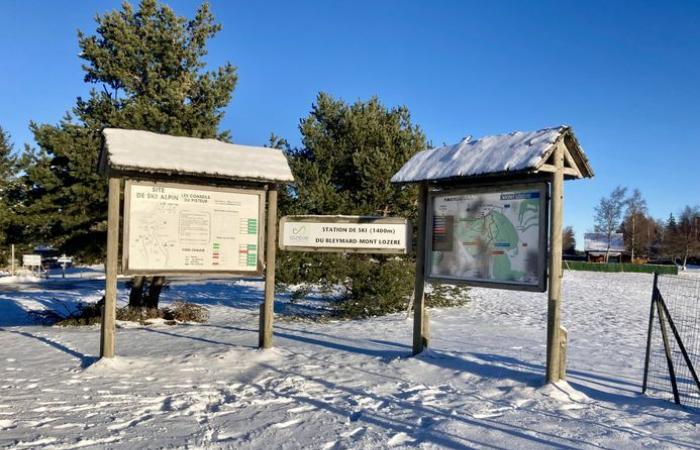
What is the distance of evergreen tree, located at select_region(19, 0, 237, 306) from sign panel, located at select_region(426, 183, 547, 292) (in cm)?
831

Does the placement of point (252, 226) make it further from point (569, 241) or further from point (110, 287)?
point (569, 241)

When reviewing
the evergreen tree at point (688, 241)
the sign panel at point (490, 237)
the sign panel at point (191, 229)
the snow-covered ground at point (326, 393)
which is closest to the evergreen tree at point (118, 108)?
the snow-covered ground at point (326, 393)

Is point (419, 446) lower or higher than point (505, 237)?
lower

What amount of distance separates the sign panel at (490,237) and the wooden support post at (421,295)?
115 millimetres

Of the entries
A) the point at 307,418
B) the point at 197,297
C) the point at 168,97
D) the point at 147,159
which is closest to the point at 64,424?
the point at 307,418

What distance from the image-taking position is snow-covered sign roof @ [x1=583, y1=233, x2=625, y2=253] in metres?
74.4

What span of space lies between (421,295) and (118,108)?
1032 cm

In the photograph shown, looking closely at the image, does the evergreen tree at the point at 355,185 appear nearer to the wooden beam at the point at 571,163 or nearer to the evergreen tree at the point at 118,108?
the evergreen tree at the point at 118,108

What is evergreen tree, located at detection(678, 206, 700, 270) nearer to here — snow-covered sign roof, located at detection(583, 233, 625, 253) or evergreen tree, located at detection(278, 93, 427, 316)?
snow-covered sign roof, located at detection(583, 233, 625, 253)

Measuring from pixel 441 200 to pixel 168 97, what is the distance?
891 cm

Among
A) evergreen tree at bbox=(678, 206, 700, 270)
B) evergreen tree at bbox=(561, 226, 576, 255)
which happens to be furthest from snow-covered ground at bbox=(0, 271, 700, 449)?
evergreen tree at bbox=(561, 226, 576, 255)

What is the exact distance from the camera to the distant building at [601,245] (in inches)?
2938

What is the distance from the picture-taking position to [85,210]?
13195mm

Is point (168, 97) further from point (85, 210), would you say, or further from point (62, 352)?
point (62, 352)
